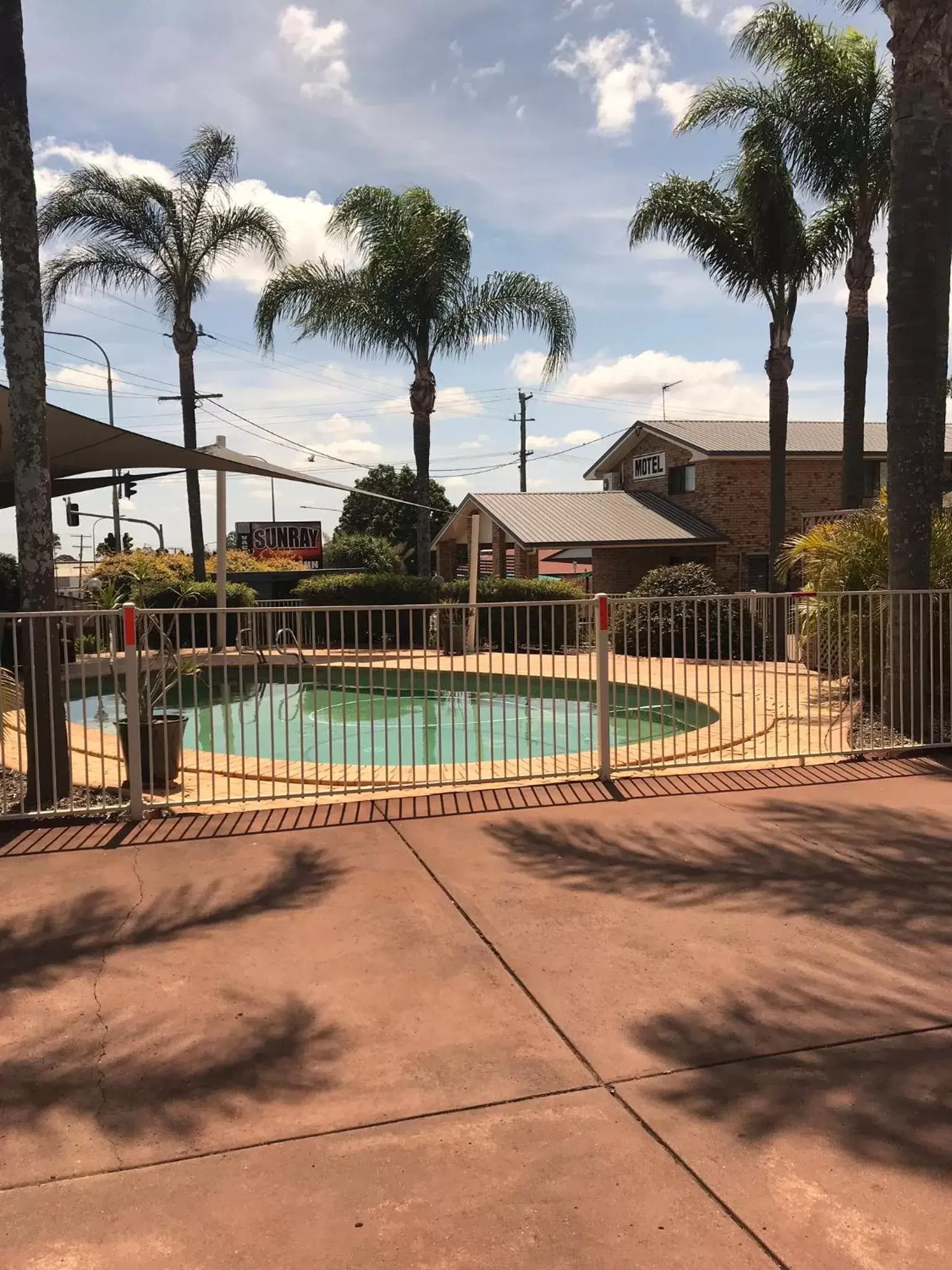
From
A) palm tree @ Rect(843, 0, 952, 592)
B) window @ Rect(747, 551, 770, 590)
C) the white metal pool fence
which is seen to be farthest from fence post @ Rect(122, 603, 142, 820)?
window @ Rect(747, 551, 770, 590)

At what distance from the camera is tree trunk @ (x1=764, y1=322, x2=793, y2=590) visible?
20.2 meters

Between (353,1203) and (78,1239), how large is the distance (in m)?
0.73

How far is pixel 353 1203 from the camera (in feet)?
8.64

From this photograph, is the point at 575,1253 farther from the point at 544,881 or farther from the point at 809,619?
the point at 809,619

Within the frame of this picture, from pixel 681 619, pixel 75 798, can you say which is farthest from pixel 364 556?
pixel 75 798

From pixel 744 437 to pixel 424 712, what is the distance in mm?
25254

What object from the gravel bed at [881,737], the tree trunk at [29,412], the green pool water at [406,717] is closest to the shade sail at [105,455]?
the tree trunk at [29,412]

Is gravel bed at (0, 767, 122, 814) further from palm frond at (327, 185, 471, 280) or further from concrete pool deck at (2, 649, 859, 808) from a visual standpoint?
palm frond at (327, 185, 471, 280)

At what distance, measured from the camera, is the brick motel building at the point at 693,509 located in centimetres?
2845

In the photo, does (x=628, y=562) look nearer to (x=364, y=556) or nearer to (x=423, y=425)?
(x=423, y=425)

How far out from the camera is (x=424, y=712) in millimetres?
8203

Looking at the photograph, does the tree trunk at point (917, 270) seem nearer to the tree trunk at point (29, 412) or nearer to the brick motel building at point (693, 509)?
the tree trunk at point (29, 412)

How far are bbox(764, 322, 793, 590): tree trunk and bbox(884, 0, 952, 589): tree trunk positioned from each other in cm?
1138

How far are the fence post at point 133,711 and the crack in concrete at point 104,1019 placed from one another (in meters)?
0.98
